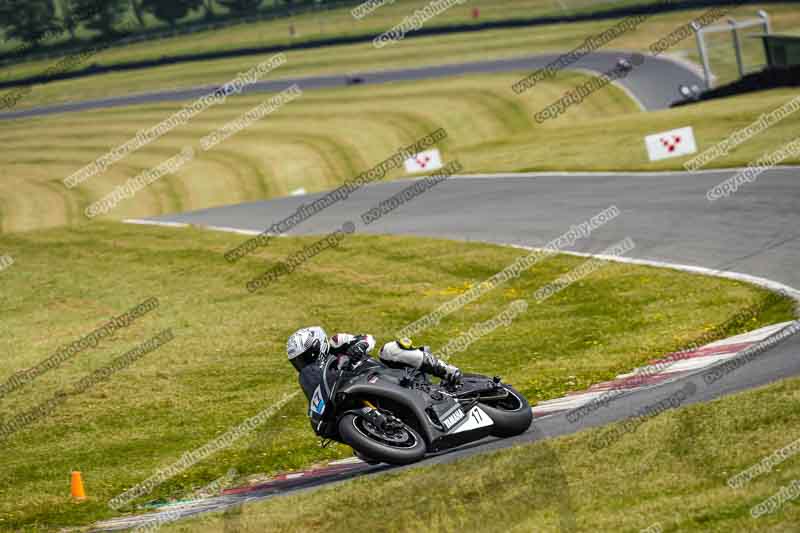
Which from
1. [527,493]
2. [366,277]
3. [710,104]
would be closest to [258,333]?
[366,277]

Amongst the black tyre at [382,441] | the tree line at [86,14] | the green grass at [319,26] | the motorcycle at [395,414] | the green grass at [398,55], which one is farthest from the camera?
the tree line at [86,14]

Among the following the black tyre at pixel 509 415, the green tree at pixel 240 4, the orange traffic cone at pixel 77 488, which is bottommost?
the green tree at pixel 240 4

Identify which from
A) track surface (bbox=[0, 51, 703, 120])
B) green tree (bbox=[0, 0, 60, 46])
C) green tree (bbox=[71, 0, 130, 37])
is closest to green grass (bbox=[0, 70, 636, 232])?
track surface (bbox=[0, 51, 703, 120])

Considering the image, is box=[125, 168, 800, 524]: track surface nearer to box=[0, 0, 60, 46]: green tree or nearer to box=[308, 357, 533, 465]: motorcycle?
box=[308, 357, 533, 465]: motorcycle

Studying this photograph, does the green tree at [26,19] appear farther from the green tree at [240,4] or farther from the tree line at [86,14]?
the green tree at [240,4]

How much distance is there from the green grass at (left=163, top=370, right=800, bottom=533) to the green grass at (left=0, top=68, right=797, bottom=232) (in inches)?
1001

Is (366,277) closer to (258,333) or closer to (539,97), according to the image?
(258,333)

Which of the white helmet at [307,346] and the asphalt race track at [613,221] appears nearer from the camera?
the white helmet at [307,346]

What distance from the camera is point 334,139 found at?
61531mm

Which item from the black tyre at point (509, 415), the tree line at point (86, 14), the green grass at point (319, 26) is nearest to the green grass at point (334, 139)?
the green grass at point (319, 26)

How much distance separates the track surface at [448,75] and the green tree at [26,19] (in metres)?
24.7

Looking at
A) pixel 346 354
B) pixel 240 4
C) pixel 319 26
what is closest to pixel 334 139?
pixel 319 26

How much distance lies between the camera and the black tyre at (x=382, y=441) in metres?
11.2

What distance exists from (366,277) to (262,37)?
2955 inches
